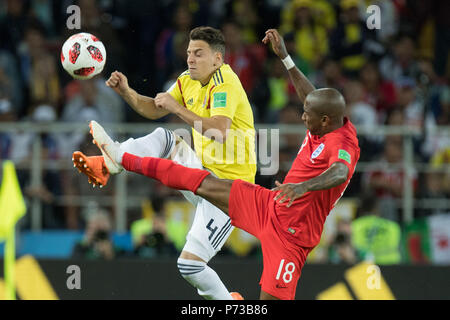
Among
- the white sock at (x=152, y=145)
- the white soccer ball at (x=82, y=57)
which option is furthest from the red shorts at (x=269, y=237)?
the white soccer ball at (x=82, y=57)

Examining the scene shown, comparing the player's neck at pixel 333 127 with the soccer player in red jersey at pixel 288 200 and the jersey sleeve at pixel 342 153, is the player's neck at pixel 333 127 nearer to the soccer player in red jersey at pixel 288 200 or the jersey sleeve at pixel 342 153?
the soccer player in red jersey at pixel 288 200

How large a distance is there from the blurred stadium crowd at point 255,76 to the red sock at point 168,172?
127 inches

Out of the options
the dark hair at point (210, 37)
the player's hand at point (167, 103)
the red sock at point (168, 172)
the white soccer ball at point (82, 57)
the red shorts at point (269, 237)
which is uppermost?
the dark hair at point (210, 37)

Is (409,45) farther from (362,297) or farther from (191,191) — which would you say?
(191,191)

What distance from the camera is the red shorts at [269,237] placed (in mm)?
7133

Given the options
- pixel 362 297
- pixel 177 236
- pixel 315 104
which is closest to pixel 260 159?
pixel 177 236

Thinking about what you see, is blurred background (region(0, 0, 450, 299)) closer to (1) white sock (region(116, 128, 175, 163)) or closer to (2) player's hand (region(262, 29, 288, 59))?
(1) white sock (region(116, 128, 175, 163))

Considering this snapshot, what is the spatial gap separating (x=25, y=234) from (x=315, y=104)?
515 centimetres

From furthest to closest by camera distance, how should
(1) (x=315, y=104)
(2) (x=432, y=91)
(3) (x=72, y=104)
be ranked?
(2) (x=432, y=91)
(3) (x=72, y=104)
(1) (x=315, y=104)

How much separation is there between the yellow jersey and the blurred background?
93.7 inches

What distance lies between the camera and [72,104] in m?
12.0

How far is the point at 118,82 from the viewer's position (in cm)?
753

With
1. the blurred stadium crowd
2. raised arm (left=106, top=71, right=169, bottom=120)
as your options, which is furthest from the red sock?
the blurred stadium crowd
